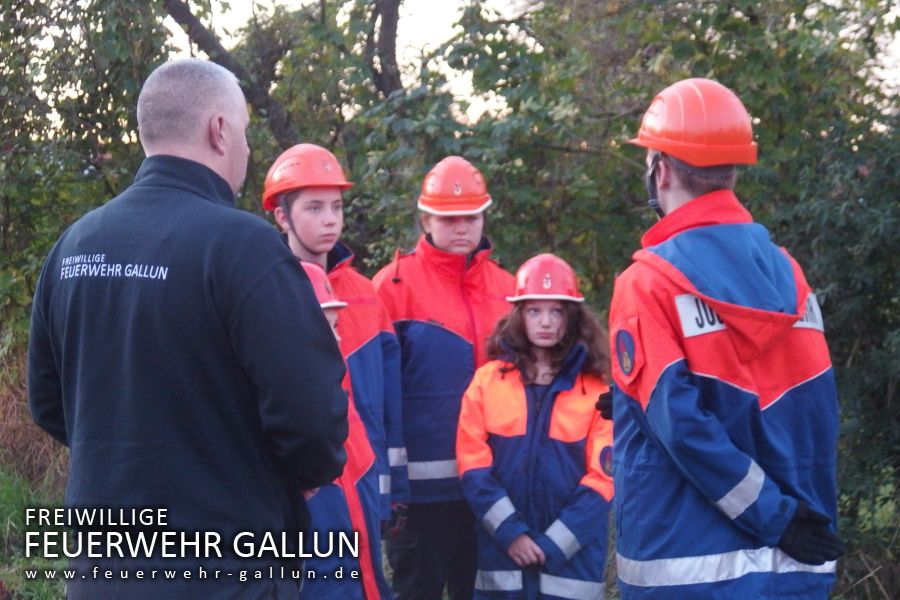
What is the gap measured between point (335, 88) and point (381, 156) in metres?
2.36

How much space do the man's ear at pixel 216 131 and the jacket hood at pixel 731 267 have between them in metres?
1.18

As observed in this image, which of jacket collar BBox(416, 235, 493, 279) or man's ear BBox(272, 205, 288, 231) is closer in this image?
man's ear BBox(272, 205, 288, 231)

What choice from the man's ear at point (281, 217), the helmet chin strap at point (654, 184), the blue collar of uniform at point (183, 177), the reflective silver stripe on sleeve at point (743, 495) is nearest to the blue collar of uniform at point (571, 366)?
the man's ear at point (281, 217)

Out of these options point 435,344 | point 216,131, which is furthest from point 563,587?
point 216,131

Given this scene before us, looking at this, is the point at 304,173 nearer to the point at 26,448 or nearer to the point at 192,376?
the point at 192,376

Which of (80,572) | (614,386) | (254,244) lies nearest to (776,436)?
(614,386)

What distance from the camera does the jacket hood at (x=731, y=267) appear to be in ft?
9.93

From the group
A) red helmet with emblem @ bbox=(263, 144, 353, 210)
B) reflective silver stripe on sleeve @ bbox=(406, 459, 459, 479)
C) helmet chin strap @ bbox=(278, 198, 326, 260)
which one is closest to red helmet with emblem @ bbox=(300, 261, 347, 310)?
helmet chin strap @ bbox=(278, 198, 326, 260)

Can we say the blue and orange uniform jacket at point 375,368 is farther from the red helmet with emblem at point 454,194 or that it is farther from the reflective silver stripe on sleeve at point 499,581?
the red helmet with emblem at point 454,194

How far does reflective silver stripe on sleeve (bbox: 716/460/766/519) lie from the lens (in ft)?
9.77

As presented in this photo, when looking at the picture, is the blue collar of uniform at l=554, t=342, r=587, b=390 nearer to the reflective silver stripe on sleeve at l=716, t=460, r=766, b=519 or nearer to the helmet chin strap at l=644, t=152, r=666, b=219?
the helmet chin strap at l=644, t=152, r=666, b=219

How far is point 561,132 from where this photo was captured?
7312mm

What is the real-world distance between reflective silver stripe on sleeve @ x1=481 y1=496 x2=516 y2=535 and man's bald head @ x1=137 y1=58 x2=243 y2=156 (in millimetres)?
2351

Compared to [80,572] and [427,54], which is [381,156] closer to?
[427,54]
